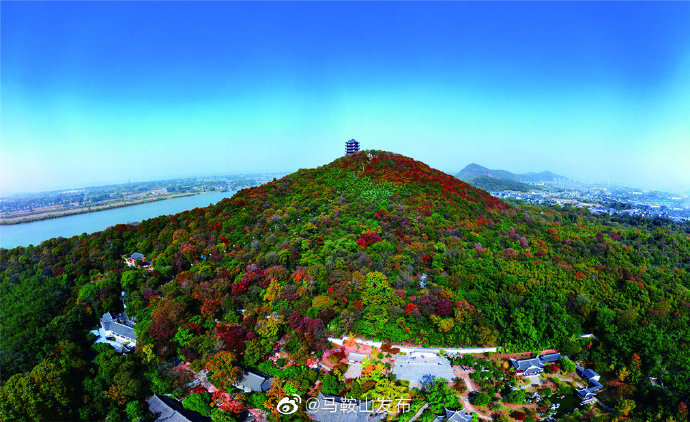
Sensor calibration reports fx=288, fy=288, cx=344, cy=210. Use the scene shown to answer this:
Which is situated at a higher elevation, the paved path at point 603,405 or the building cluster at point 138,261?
the building cluster at point 138,261

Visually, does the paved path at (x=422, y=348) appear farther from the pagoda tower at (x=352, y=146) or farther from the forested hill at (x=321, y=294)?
the pagoda tower at (x=352, y=146)

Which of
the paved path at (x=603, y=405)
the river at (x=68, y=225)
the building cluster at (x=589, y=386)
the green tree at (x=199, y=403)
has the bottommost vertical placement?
the paved path at (x=603, y=405)

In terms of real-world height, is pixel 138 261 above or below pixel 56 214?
below

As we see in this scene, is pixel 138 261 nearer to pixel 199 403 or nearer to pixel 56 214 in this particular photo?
pixel 199 403

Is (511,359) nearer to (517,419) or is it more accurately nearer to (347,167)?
(517,419)

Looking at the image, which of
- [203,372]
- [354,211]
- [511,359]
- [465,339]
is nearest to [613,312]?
[511,359]

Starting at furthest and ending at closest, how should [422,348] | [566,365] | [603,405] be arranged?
[422,348]
[566,365]
[603,405]

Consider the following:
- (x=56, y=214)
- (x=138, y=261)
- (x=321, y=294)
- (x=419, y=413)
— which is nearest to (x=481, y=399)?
(x=419, y=413)

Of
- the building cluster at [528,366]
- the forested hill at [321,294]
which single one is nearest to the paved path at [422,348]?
the forested hill at [321,294]

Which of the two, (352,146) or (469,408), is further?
(352,146)
